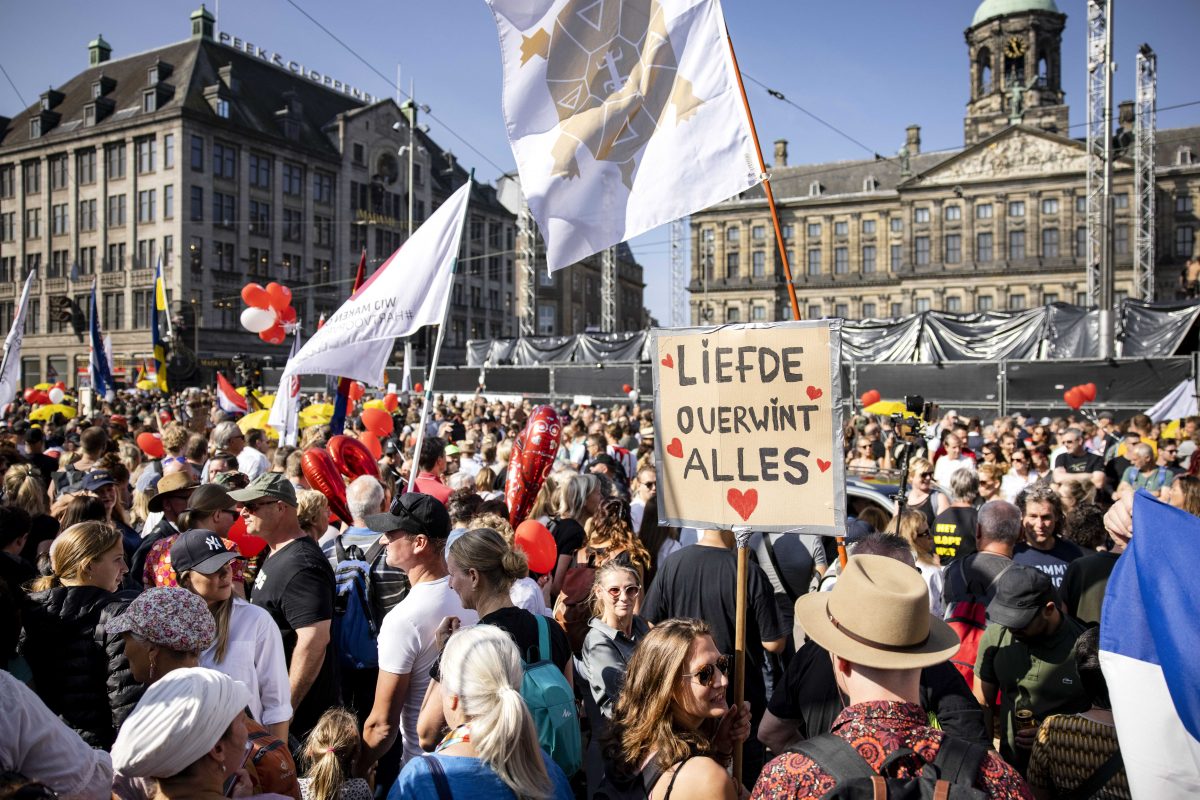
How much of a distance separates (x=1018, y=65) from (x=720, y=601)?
8383 cm

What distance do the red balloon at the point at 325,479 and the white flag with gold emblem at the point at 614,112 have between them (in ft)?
8.84

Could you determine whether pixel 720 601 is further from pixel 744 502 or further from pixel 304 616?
pixel 304 616

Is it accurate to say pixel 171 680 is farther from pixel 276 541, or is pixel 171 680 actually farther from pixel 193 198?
pixel 193 198

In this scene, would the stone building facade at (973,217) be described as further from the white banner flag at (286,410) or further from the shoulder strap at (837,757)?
the shoulder strap at (837,757)

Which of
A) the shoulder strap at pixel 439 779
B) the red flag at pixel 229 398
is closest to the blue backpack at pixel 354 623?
the shoulder strap at pixel 439 779

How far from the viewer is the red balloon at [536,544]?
15.8 ft

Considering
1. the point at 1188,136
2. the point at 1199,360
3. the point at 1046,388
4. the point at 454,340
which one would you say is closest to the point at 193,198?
the point at 454,340

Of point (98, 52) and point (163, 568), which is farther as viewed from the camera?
point (98, 52)

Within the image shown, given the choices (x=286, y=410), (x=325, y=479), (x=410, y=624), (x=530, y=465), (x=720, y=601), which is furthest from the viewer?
(x=286, y=410)

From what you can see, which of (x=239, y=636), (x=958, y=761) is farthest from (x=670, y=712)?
(x=239, y=636)

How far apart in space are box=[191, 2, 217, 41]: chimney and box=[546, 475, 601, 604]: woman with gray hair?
2355 inches

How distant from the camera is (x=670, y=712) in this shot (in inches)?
113

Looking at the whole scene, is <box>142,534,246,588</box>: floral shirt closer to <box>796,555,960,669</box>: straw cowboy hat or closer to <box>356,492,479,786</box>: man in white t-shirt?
<box>356,492,479,786</box>: man in white t-shirt

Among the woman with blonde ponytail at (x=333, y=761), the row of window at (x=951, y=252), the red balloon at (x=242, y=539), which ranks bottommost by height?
the woman with blonde ponytail at (x=333, y=761)
